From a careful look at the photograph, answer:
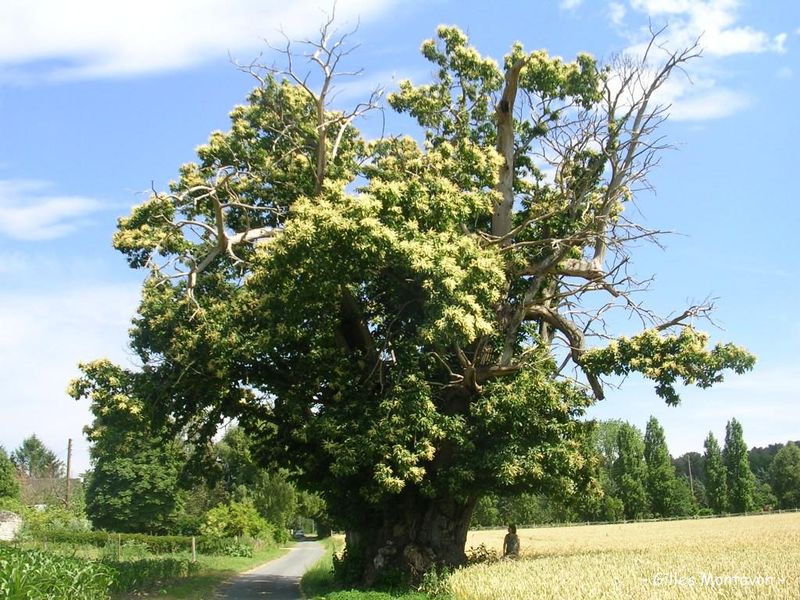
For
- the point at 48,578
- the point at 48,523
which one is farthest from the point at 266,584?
the point at 48,523

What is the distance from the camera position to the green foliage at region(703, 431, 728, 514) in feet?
268

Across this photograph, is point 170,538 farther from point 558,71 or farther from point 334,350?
point 558,71

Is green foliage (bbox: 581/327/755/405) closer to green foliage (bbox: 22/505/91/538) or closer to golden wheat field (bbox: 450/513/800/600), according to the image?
golden wheat field (bbox: 450/513/800/600)

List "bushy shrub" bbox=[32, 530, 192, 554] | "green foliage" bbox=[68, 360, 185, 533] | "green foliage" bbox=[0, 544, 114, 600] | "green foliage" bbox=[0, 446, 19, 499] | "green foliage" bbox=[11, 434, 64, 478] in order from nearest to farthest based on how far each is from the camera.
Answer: "green foliage" bbox=[0, 544, 114, 600], "bushy shrub" bbox=[32, 530, 192, 554], "green foliage" bbox=[68, 360, 185, 533], "green foliage" bbox=[0, 446, 19, 499], "green foliage" bbox=[11, 434, 64, 478]

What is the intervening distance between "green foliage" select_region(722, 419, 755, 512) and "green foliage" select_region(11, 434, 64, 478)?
12380cm


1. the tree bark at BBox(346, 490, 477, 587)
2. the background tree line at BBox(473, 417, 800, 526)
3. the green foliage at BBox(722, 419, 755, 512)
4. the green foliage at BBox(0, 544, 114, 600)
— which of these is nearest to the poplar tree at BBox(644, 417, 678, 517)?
the background tree line at BBox(473, 417, 800, 526)

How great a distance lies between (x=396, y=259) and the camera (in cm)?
1847

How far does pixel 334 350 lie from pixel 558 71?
37.0 ft

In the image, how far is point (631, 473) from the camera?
87562 mm

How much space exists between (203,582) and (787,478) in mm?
75834

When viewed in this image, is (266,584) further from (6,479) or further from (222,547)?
(6,479)

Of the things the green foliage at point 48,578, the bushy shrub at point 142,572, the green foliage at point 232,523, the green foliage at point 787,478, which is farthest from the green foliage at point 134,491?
the green foliage at point 787,478

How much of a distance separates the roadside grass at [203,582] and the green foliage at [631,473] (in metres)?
53.0

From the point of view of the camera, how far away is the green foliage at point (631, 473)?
84.4m
